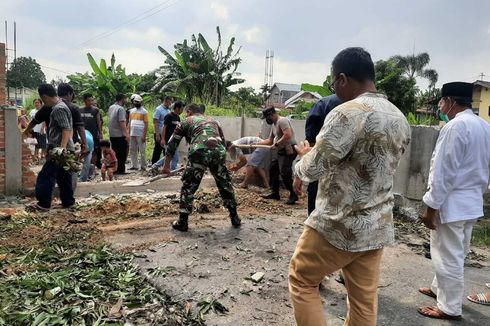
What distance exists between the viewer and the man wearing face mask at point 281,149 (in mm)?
6824

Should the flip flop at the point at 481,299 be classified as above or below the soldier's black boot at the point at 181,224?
below

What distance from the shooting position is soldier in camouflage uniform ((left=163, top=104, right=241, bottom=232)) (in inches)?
197

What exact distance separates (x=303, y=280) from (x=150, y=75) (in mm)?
24815

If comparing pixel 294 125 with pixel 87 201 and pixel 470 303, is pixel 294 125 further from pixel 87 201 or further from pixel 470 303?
pixel 470 303

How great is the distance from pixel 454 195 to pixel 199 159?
2.82 meters

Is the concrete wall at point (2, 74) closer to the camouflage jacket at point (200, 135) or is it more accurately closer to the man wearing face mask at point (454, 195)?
the camouflage jacket at point (200, 135)

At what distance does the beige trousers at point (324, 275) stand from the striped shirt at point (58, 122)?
4260 millimetres

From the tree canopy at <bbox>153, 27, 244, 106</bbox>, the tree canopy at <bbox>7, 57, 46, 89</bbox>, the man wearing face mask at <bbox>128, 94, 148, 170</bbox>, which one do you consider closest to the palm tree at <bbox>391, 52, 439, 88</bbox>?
the tree canopy at <bbox>153, 27, 244, 106</bbox>

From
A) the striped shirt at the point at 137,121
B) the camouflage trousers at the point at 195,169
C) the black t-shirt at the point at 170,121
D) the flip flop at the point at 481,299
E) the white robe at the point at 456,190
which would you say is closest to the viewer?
the white robe at the point at 456,190

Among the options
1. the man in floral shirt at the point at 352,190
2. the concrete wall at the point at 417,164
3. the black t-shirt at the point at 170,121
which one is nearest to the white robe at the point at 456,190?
the man in floral shirt at the point at 352,190

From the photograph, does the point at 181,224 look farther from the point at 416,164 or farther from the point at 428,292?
the point at 416,164

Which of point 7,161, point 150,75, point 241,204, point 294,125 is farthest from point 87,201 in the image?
point 150,75

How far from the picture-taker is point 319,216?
2268mm

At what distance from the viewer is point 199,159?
16.4 ft
